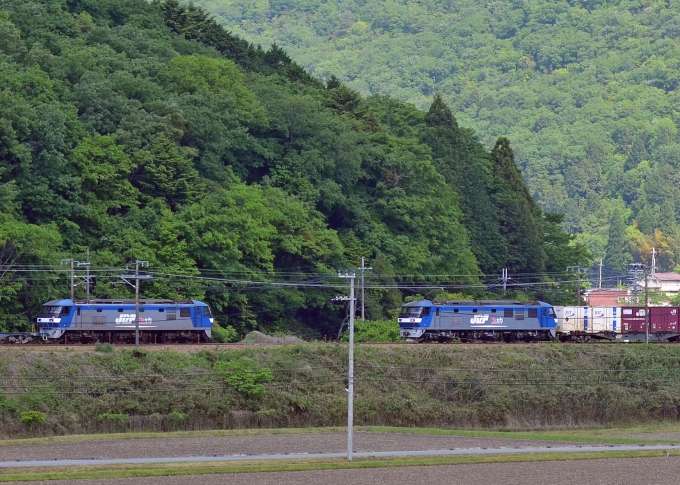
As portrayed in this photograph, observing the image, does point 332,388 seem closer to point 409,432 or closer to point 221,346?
point 221,346

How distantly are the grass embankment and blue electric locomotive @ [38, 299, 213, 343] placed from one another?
439 inches

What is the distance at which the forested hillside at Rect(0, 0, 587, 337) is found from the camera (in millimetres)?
110062

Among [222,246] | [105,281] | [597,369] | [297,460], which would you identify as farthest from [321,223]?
[297,460]

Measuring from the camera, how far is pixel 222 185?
125000 mm

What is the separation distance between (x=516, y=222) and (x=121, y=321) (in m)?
61.8

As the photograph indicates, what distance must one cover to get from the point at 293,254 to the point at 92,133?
19.9m

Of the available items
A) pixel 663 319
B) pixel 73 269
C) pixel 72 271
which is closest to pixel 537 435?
pixel 663 319

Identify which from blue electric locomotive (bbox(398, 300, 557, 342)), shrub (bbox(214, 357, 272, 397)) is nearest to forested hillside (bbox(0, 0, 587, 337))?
blue electric locomotive (bbox(398, 300, 557, 342))

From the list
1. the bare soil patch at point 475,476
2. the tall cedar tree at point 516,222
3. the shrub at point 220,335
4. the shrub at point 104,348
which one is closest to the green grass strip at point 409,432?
the shrub at point 104,348

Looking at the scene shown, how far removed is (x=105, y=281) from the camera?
350 ft

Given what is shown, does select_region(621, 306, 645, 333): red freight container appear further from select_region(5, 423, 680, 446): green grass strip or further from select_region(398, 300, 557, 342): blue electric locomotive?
select_region(5, 423, 680, 446): green grass strip

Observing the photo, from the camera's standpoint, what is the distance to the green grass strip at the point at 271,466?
6169cm

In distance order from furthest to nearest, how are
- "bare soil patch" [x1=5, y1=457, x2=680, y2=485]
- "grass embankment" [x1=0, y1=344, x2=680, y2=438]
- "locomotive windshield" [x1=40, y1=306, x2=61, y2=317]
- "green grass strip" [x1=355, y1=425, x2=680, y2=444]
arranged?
1. "locomotive windshield" [x1=40, y1=306, x2=61, y2=317]
2. "green grass strip" [x1=355, y1=425, x2=680, y2=444]
3. "grass embankment" [x1=0, y1=344, x2=680, y2=438]
4. "bare soil patch" [x1=5, y1=457, x2=680, y2=485]

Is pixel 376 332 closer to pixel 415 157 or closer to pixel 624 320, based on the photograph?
pixel 624 320
